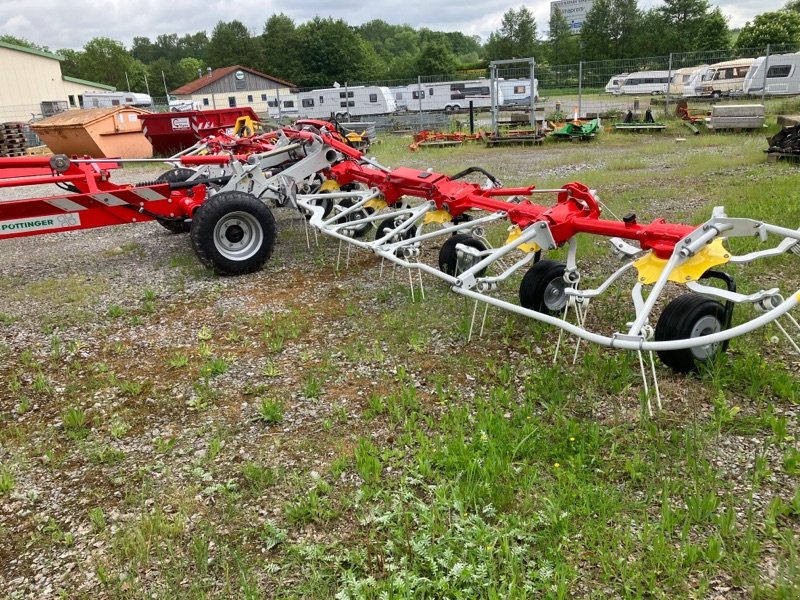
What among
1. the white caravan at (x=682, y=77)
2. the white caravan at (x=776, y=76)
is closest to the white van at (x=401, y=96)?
the white caravan at (x=682, y=77)

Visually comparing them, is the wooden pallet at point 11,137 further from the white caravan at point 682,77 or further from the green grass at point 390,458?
the white caravan at point 682,77

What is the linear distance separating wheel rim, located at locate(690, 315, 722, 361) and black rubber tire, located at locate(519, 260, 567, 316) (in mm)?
1158

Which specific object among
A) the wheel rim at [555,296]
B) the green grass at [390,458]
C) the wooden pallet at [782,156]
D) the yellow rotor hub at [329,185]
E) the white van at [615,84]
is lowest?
the green grass at [390,458]

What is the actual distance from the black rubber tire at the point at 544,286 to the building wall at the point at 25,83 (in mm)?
36948

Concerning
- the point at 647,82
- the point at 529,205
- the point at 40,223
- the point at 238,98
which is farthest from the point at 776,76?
the point at 238,98

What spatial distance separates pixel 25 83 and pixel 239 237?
38783mm

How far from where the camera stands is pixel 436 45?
5919 centimetres

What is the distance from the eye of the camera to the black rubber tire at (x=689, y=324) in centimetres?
345

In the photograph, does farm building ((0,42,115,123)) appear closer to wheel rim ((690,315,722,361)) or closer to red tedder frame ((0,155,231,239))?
red tedder frame ((0,155,231,239))

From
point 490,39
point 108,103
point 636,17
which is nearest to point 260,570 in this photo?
point 108,103

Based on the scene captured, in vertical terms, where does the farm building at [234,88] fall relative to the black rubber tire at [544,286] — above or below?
above

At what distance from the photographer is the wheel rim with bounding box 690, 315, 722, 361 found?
11.5 feet

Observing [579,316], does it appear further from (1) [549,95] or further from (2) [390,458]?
(1) [549,95]

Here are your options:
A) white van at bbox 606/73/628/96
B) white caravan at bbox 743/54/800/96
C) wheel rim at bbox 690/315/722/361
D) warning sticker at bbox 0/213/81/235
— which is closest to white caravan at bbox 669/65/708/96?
white van at bbox 606/73/628/96
